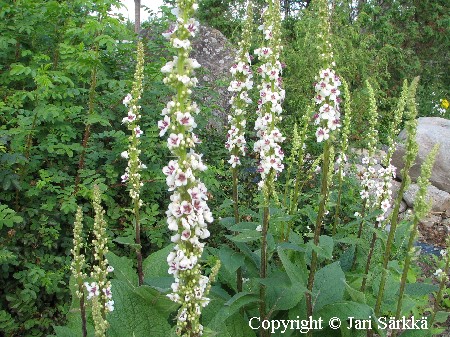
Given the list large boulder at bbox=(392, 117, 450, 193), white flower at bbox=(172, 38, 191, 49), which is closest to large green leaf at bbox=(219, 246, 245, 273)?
white flower at bbox=(172, 38, 191, 49)

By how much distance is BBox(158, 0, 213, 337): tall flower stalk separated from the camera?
2047 millimetres

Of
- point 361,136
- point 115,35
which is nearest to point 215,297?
point 115,35

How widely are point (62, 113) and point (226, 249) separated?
5.77 ft

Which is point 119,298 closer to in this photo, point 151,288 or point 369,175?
point 151,288

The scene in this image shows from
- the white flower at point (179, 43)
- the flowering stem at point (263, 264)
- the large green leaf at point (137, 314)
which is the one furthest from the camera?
the flowering stem at point (263, 264)

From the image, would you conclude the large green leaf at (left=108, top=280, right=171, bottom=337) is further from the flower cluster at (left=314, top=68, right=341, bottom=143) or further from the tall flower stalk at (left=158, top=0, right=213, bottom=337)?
the flower cluster at (left=314, top=68, right=341, bottom=143)

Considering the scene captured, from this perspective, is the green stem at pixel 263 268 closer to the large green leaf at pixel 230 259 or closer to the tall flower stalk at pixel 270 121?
the tall flower stalk at pixel 270 121

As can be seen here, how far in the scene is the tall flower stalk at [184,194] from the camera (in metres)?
2.05

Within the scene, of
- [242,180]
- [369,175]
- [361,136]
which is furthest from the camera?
[361,136]

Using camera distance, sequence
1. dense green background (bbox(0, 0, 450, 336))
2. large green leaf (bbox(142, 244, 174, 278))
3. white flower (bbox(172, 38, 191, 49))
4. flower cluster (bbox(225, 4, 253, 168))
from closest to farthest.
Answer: white flower (bbox(172, 38, 191, 49)), flower cluster (bbox(225, 4, 253, 168)), large green leaf (bbox(142, 244, 174, 278)), dense green background (bbox(0, 0, 450, 336))

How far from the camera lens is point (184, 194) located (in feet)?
Result: 6.84

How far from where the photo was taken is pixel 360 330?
2.94 meters

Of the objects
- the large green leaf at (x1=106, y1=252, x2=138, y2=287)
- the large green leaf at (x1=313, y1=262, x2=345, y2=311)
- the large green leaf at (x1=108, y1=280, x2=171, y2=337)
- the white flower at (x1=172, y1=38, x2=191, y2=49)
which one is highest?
the white flower at (x1=172, y1=38, x2=191, y2=49)

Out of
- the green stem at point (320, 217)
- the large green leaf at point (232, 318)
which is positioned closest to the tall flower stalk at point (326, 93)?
the green stem at point (320, 217)
